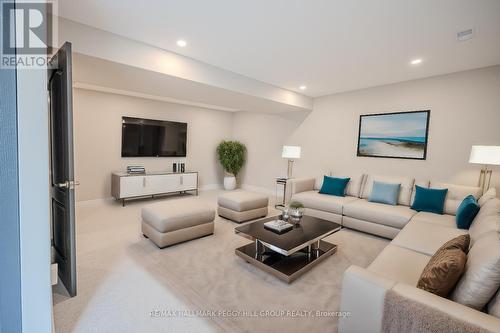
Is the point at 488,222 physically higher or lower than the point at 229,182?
higher

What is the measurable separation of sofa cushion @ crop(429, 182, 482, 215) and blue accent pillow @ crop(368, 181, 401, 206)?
2.02 ft

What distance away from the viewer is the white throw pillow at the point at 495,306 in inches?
44.3

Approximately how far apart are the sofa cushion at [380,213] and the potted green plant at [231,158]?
3.55 m

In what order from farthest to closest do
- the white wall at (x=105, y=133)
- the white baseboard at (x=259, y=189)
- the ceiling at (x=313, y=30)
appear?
the white baseboard at (x=259, y=189), the white wall at (x=105, y=133), the ceiling at (x=313, y=30)

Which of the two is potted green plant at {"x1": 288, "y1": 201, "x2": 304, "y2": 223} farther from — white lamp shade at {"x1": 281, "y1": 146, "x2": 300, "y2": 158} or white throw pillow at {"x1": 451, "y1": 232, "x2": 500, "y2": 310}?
white lamp shade at {"x1": 281, "y1": 146, "x2": 300, "y2": 158}

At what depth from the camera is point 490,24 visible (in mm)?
2268

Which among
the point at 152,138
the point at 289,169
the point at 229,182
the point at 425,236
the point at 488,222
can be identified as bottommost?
the point at 229,182

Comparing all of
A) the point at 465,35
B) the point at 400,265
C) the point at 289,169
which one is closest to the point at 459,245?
the point at 400,265

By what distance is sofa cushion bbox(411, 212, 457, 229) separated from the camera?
2846mm

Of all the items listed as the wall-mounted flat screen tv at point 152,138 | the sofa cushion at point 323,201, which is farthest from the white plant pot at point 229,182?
the sofa cushion at point 323,201

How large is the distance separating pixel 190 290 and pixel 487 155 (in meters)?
3.73

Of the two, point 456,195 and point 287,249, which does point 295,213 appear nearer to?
point 287,249

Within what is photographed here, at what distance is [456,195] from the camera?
333cm

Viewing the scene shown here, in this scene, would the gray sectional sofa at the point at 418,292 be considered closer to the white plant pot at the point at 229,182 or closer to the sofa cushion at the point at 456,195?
the sofa cushion at the point at 456,195
